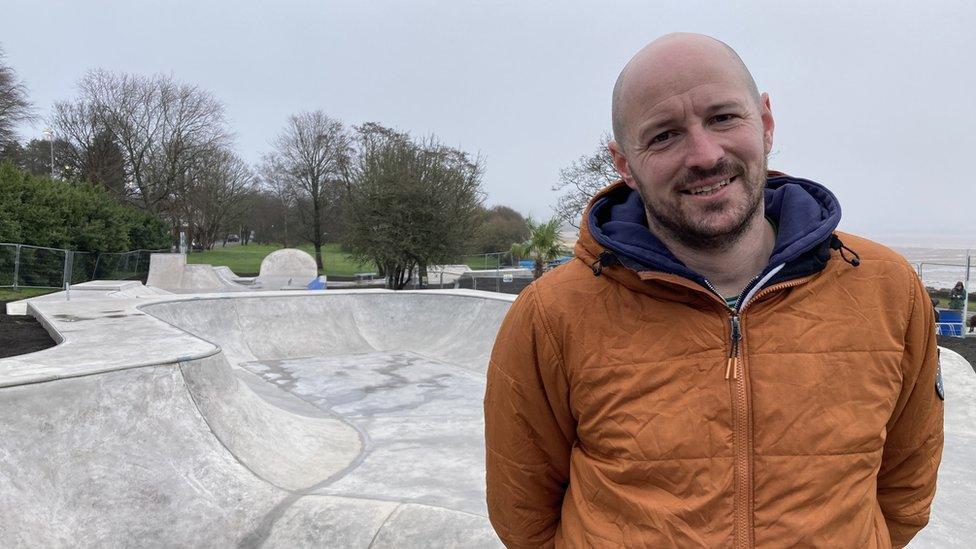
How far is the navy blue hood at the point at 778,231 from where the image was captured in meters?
1.30

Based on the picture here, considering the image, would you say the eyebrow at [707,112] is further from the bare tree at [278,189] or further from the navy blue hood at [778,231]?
the bare tree at [278,189]

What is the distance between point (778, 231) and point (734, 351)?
0.40 metres

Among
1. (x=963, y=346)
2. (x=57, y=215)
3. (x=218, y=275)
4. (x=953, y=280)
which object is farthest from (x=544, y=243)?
(x=57, y=215)

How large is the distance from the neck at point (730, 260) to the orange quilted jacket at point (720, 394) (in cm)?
12

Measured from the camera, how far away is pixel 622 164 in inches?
57.6

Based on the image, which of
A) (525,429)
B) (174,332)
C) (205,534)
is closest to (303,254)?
(174,332)

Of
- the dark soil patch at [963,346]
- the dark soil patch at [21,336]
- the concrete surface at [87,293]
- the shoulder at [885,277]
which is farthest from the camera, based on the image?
the concrete surface at [87,293]

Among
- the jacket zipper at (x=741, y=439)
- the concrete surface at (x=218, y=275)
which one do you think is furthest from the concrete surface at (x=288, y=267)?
the jacket zipper at (x=741, y=439)

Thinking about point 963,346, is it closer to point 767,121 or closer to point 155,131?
point 767,121

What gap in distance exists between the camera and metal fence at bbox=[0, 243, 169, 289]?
55.3 feet

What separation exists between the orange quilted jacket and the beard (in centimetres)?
12

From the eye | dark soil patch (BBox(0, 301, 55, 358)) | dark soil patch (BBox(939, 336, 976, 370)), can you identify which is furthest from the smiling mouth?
dark soil patch (BBox(939, 336, 976, 370))

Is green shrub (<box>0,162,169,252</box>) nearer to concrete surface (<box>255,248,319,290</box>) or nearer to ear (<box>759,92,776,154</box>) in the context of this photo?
concrete surface (<box>255,248,319,290</box>)

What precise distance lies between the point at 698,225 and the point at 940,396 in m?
0.87
